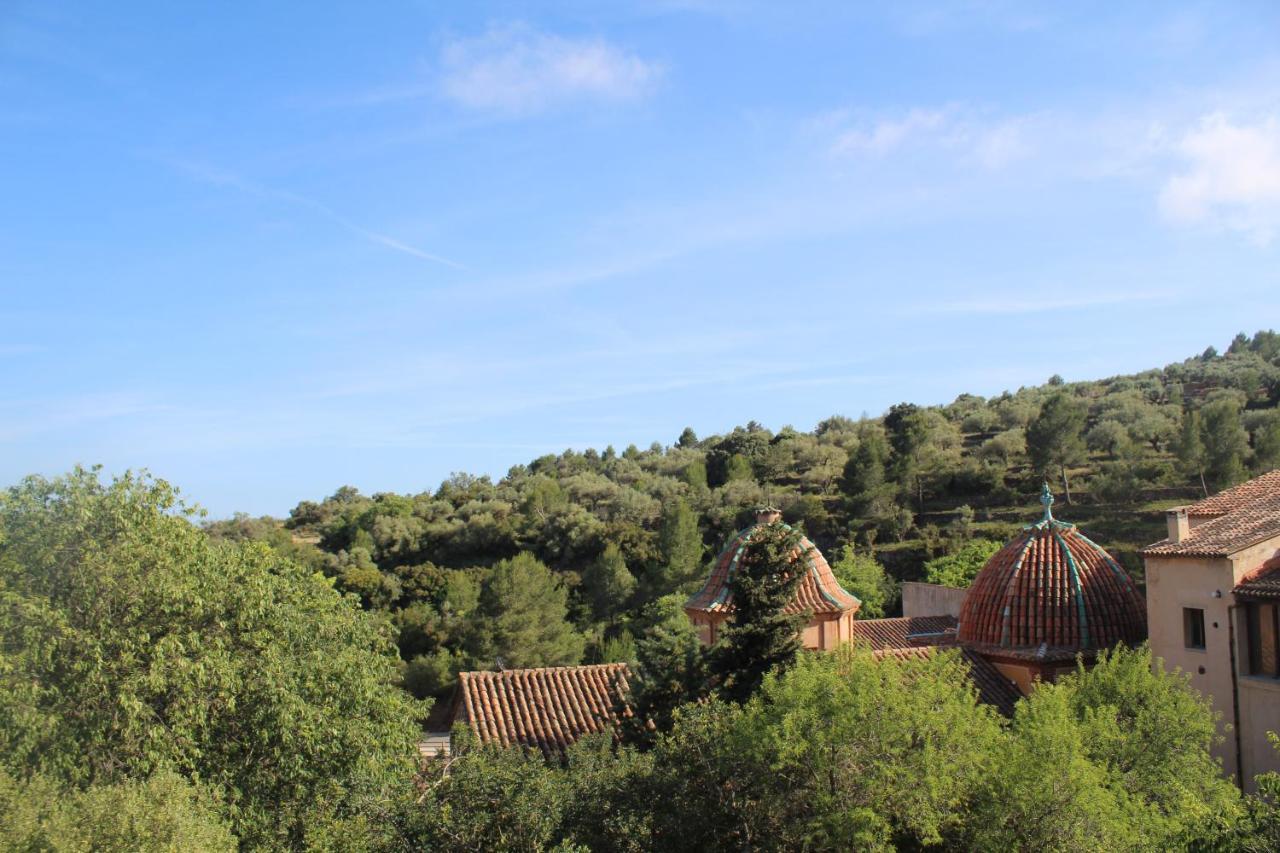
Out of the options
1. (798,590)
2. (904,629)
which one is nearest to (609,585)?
(904,629)

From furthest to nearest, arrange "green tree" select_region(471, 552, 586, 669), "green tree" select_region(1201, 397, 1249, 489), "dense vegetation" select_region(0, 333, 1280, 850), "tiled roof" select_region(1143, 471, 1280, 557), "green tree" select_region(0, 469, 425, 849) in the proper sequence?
"green tree" select_region(1201, 397, 1249, 489)
"green tree" select_region(471, 552, 586, 669)
"tiled roof" select_region(1143, 471, 1280, 557)
"green tree" select_region(0, 469, 425, 849)
"dense vegetation" select_region(0, 333, 1280, 850)

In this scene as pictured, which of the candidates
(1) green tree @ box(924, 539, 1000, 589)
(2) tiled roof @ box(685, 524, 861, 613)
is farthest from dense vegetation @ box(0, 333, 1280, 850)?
(1) green tree @ box(924, 539, 1000, 589)

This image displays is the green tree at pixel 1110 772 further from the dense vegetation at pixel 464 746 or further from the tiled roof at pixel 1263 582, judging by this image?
the tiled roof at pixel 1263 582

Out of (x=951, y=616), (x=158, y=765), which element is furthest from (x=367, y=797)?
(x=951, y=616)

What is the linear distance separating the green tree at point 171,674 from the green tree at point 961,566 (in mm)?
A: 27438

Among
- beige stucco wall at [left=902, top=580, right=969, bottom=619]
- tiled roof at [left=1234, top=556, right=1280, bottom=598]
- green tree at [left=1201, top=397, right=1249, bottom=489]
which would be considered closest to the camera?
tiled roof at [left=1234, top=556, right=1280, bottom=598]

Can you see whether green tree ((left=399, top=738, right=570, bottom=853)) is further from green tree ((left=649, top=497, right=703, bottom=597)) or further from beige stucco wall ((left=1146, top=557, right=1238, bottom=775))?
green tree ((left=649, top=497, right=703, bottom=597))

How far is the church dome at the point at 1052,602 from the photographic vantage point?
61.8 ft

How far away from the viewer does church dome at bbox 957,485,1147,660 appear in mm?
18844

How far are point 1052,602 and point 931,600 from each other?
44.4 ft

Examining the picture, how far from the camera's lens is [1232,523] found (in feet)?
61.4

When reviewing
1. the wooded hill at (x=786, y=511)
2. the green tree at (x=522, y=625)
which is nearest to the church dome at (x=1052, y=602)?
the wooded hill at (x=786, y=511)

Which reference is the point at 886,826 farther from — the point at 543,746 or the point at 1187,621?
the point at 1187,621

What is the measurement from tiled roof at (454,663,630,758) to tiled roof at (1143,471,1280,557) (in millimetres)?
10567
